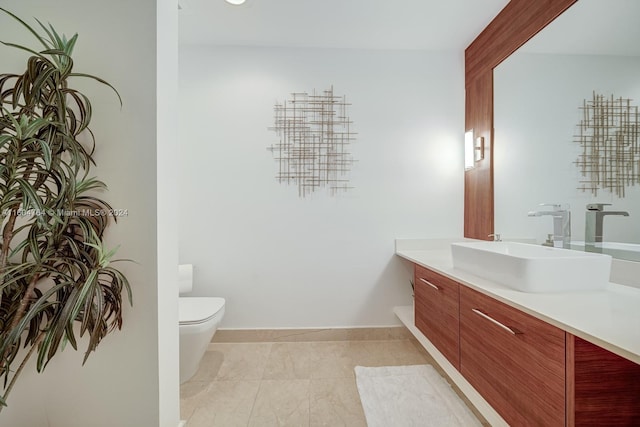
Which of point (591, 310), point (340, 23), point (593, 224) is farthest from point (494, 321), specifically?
point (340, 23)

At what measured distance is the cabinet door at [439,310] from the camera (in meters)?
Result: 1.43

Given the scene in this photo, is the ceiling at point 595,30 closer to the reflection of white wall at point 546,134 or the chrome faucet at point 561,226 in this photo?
the reflection of white wall at point 546,134

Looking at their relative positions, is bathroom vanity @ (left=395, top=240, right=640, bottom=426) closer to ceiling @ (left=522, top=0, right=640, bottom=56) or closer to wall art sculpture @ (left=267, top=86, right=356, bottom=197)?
ceiling @ (left=522, top=0, right=640, bottom=56)

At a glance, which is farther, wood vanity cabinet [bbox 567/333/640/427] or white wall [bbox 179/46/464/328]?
white wall [bbox 179/46/464/328]

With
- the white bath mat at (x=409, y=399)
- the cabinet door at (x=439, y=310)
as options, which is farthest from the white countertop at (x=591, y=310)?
the white bath mat at (x=409, y=399)

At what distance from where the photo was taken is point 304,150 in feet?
7.57

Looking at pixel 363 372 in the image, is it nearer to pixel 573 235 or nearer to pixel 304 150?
pixel 573 235

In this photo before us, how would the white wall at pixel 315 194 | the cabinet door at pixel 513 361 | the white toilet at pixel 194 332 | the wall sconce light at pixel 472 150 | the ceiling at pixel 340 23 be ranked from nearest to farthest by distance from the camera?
the cabinet door at pixel 513 361
the white toilet at pixel 194 332
the ceiling at pixel 340 23
the wall sconce light at pixel 472 150
the white wall at pixel 315 194

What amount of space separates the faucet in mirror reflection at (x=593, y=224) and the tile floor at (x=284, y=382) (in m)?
1.27

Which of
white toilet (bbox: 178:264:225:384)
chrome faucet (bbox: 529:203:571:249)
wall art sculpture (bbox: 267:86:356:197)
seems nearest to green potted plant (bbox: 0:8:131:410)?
white toilet (bbox: 178:264:225:384)

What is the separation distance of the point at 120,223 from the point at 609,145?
2265 mm

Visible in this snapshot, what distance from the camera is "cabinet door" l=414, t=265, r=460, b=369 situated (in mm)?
1429

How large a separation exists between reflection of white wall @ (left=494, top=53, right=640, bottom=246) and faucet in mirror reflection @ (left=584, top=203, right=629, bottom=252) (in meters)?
0.03

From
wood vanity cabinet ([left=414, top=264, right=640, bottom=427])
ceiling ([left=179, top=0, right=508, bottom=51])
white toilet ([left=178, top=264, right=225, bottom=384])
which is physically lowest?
white toilet ([left=178, top=264, right=225, bottom=384])
